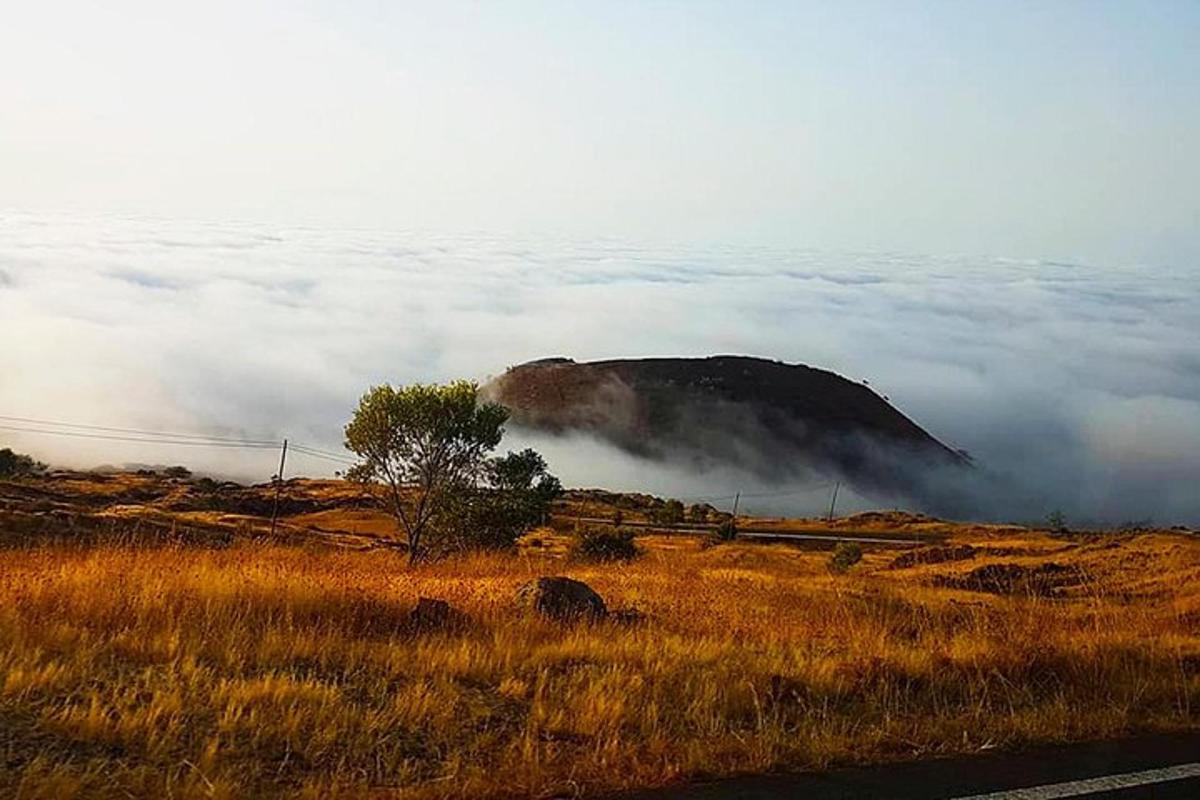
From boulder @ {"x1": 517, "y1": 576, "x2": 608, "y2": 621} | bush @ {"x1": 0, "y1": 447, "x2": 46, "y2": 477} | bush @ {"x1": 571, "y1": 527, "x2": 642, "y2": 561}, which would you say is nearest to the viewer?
boulder @ {"x1": 517, "y1": 576, "x2": 608, "y2": 621}

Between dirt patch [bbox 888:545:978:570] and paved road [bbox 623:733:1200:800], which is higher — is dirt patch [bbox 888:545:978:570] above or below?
above

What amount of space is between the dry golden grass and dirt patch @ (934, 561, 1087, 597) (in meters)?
11.1

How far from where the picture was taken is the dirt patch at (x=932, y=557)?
52.3 m

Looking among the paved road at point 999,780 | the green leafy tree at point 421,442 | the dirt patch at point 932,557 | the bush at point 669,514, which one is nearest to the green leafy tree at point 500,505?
the green leafy tree at point 421,442

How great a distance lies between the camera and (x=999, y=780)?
677cm

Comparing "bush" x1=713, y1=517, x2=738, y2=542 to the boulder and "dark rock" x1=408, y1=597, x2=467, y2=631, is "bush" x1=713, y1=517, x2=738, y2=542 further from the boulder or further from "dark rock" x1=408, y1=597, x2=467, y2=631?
"dark rock" x1=408, y1=597, x2=467, y2=631

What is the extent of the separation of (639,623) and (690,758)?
4.75 metres

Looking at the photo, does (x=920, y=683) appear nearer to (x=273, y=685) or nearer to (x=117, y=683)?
(x=273, y=685)

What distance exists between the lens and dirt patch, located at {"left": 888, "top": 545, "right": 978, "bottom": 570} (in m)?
52.3

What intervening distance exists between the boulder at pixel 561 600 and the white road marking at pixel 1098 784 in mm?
5378

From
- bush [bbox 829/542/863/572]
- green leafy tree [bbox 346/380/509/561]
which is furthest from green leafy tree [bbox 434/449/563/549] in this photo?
bush [bbox 829/542/863/572]

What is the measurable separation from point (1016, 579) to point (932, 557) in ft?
72.0

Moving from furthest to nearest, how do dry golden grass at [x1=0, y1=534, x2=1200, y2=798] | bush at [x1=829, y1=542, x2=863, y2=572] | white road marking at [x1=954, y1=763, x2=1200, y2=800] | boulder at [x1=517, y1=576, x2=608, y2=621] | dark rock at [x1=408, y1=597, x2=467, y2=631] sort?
bush at [x1=829, y1=542, x2=863, y2=572] < boulder at [x1=517, y1=576, x2=608, y2=621] < dark rock at [x1=408, y1=597, x2=467, y2=631] < white road marking at [x1=954, y1=763, x2=1200, y2=800] < dry golden grass at [x1=0, y1=534, x2=1200, y2=798]

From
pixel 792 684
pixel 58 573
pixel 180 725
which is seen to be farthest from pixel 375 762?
pixel 58 573
